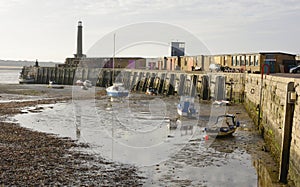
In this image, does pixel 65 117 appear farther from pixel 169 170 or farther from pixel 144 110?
pixel 169 170

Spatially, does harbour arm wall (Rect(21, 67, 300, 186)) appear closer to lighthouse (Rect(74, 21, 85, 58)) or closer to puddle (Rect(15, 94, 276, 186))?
puddle (Rect(15, 94, 276, 186))

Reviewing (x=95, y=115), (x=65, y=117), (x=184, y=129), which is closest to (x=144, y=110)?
(x=95, y=115)

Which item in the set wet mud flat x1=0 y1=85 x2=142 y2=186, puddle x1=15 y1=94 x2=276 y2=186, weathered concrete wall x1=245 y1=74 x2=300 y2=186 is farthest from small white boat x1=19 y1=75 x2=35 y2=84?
weathered concrete wall x1=245 y1=74 x2=300 y2=186

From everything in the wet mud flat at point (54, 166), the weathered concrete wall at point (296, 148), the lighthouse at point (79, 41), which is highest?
the lighthouse at point (79, 41)

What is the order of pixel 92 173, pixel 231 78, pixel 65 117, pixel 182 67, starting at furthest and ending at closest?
1. pixel 182 67
2. pixel 231 78
3. pixel 65 117
4. pixel 92 173

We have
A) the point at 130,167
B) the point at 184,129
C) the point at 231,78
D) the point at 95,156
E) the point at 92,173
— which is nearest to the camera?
the point at 92,173

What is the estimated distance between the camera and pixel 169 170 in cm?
1548

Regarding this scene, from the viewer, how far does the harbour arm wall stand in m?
13.1

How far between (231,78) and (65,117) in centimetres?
2159

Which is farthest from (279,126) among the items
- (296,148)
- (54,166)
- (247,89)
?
(247,89)

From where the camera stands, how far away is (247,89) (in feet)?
123

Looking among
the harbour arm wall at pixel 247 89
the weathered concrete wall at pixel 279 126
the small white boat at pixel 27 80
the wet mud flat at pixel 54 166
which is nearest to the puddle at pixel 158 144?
the wet mud flat at pixel 54 166

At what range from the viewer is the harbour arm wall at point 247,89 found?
1313 centimetres

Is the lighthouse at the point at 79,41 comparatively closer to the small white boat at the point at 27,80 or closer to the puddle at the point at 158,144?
the small white boat at the point at 27,80
